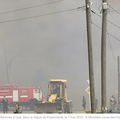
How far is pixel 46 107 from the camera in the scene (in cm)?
1783

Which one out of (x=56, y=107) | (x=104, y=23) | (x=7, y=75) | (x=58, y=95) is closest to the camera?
(x=104, y=23)

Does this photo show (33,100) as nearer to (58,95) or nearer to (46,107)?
(58,95)

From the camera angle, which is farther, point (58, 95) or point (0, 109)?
point (0, 109)

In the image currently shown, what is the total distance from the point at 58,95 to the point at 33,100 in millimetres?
4063

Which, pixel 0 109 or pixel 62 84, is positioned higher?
pixel 62 84

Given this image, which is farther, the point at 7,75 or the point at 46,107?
the point at 7,75

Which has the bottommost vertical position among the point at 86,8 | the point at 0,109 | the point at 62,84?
the point at 0,109

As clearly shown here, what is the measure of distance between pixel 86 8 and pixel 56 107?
27.0 feet

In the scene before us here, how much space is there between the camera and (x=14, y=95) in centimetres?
2447
